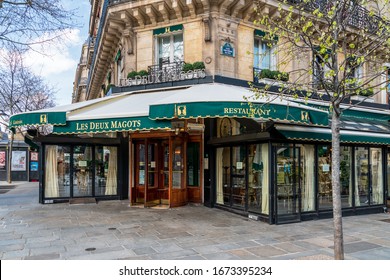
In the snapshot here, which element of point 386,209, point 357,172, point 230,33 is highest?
point 230,33

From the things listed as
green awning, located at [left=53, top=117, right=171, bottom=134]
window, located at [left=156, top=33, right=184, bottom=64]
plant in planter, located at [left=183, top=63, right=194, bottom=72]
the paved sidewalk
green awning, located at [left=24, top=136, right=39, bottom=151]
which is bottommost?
the paved sidewalk

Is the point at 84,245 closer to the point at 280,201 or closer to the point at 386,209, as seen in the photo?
the point at 280,201

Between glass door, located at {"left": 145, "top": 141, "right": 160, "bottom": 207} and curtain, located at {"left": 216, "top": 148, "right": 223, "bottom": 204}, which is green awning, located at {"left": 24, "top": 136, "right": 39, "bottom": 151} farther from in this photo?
curtain, located at {"left": 216, "top": 148, "right": 223, "bottom": 204}

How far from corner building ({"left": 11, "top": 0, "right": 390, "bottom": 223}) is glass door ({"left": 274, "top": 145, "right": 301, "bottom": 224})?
0.03m

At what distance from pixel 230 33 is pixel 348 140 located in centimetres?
559

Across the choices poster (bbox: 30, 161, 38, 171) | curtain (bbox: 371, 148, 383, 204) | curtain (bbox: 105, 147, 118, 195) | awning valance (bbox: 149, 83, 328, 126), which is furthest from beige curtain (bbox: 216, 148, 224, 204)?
poster (bbox: 30, 161, 38, 171)

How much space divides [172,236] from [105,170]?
683 cm

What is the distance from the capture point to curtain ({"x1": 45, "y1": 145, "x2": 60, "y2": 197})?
12.7 metres

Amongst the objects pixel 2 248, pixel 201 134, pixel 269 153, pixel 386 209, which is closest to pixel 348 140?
pixel 269 153

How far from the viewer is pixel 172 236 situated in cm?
755

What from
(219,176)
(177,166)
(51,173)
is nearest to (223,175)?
(219,176)

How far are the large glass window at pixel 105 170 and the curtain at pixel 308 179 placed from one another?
753 cm

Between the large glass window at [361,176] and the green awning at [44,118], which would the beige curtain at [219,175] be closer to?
A: the large glass window at [361,176]

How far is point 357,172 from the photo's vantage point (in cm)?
1112
